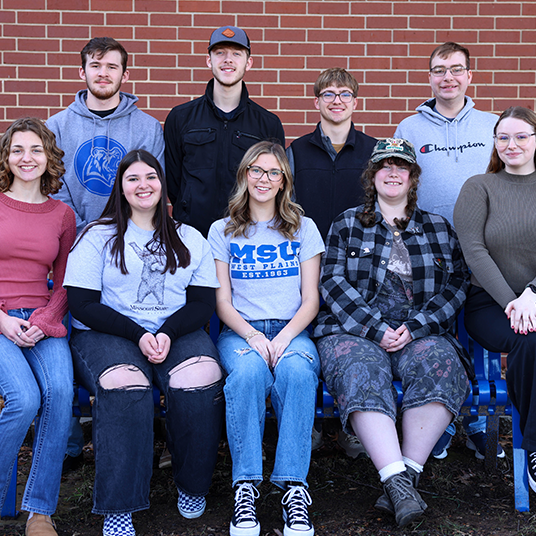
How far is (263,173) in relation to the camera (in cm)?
346

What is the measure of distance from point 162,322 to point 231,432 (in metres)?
0.68

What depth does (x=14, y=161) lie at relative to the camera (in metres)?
3.25

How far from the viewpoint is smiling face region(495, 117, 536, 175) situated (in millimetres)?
3307

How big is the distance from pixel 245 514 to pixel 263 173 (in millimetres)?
1751

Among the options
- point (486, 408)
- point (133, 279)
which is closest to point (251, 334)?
point (133, 279)

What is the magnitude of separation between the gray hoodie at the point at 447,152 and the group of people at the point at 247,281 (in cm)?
1

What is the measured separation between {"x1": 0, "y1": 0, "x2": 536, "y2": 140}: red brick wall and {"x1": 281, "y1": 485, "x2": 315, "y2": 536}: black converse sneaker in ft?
9.98

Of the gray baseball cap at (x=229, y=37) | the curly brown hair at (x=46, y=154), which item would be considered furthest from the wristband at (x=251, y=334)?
the gray baseball cap at (x=229, y=37)

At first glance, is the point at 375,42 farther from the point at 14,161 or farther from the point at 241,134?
the point at 14,161

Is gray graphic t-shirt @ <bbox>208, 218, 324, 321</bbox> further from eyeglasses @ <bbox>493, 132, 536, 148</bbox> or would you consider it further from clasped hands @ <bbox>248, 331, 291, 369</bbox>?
eyeglasses @ <bbox>493, 132, 536, 148</bbox>

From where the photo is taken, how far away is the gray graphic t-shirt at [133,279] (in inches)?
124

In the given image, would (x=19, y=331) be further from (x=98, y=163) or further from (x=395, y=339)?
(x=395, y=339)

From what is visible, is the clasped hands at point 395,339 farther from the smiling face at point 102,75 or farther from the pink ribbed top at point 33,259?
the smiling face at point 102,75

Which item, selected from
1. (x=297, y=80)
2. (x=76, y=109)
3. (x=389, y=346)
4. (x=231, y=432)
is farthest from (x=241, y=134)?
(x=231, y=432)
